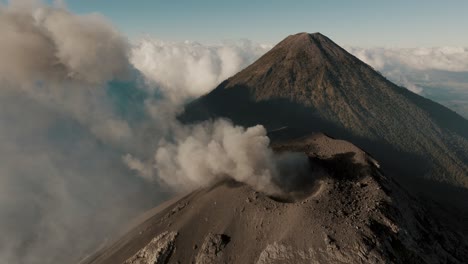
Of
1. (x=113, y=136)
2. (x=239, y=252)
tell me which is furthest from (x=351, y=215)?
(x=113, y=136)

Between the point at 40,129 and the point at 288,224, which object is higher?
the point at 40,129

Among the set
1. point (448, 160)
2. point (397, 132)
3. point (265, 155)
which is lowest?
point (448, 160)

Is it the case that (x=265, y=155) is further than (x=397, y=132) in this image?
No

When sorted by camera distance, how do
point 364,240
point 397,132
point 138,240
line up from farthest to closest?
point 397,132 → point 138,240 → point 364,240

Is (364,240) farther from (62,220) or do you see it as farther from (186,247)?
(62,220)

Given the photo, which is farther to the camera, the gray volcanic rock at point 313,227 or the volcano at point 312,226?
the volcano at point 312,226

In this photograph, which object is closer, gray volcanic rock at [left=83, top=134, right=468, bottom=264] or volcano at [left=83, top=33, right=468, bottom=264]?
gray volcanic rock at [left=83, top=134, right=468, bottom=264]

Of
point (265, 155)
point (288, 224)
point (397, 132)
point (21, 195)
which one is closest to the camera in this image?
point (288, 224)

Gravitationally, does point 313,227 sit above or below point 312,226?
below
